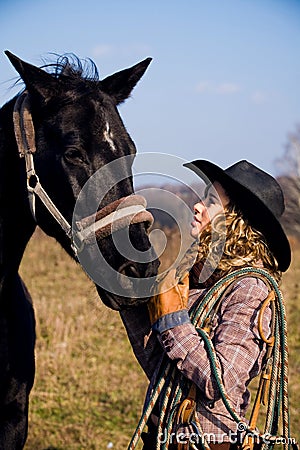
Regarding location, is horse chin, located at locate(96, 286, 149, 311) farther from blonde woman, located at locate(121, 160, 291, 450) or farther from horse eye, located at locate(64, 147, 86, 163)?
horse eye, located at locate(64, 147, 86, 163)

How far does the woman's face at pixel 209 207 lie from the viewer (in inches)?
108

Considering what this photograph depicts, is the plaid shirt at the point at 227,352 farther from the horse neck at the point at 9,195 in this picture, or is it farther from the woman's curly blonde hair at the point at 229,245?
the horse neck at the point at 9,195

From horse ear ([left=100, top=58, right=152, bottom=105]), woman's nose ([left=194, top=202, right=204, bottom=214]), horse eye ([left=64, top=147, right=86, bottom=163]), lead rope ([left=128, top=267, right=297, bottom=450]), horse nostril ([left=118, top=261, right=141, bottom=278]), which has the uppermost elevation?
horse ear ([left=100, top=58, right=152, bottom=105])

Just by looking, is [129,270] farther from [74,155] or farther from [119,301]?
[74,155]

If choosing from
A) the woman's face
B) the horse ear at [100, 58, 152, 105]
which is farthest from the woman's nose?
the horse ear at [100, 58, 152, 105]

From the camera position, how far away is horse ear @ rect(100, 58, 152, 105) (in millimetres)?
3256

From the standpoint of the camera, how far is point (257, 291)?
2.60 m

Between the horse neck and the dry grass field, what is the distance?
0.49 m

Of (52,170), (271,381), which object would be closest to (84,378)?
(52,170)

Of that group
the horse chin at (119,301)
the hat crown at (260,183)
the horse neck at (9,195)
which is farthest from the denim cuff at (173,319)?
the horse neck at (9,195)

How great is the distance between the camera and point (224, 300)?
268 centimetres

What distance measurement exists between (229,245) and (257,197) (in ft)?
0.78

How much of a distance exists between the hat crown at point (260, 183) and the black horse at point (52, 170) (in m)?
0.47

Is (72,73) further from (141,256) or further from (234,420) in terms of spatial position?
(234,420)
